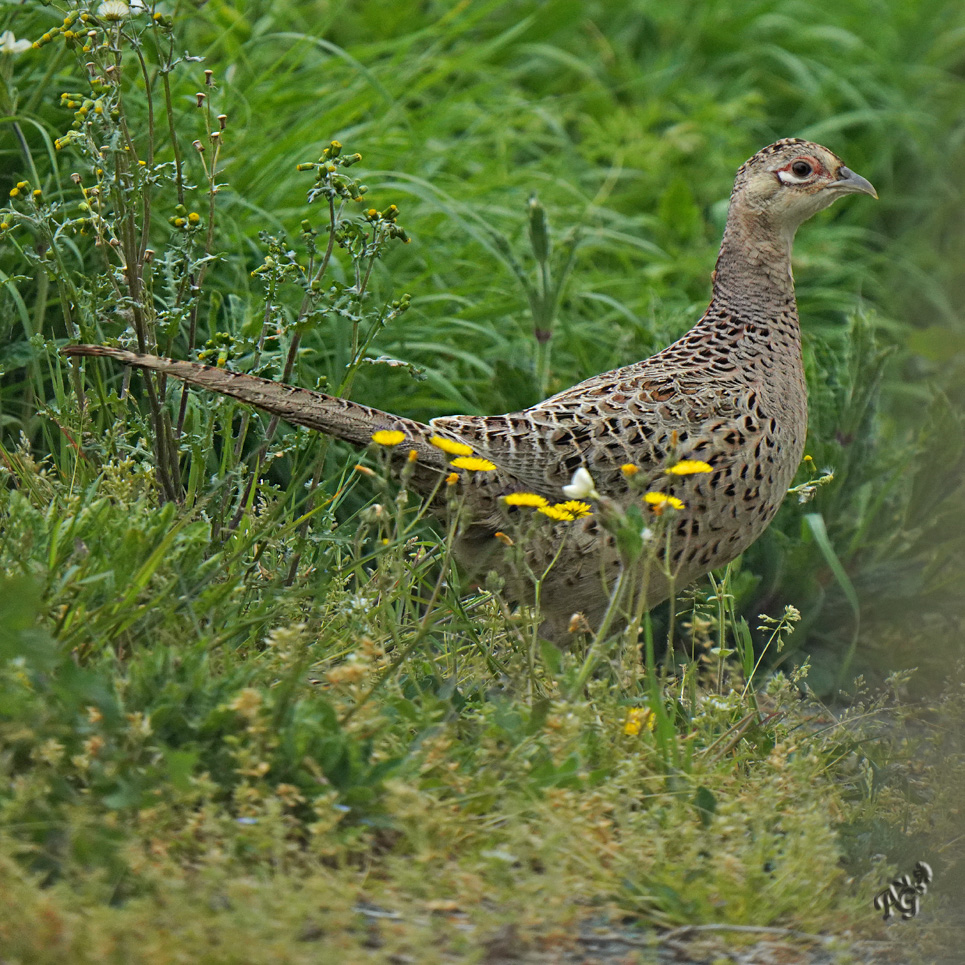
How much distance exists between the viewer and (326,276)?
15.7ft

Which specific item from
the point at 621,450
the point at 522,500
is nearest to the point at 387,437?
the point at 522,500

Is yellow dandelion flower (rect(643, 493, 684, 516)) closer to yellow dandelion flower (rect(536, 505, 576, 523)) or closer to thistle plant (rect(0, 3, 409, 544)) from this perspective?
yellow dandelion flower (rect(536, 505, 576, 523))

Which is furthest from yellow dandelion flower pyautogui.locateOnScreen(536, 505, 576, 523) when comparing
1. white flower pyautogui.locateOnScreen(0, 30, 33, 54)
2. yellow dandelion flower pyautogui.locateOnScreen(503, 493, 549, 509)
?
white flower pyautogui.locateOnScreen(0, 30, 33, 54)

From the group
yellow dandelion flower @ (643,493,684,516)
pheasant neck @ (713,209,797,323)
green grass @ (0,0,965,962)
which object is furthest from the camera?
pheasant neck @ (713,209,797,323)

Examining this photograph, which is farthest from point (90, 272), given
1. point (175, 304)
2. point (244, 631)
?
point (244, 631)

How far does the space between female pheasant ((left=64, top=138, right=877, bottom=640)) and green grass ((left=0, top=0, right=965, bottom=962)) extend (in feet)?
0.43

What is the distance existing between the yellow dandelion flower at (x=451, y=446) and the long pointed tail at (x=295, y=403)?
89 millimetres

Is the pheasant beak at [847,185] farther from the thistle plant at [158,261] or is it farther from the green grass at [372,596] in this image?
the thistle plant at [158,261]

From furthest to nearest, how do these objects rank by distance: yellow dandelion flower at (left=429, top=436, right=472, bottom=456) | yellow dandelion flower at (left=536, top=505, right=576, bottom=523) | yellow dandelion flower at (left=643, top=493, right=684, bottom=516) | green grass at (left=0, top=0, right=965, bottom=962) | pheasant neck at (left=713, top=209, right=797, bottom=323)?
pheasant neck at (left=713, top=209, right=797, bottom=323) → yellow dandelion flower at (left=429, top=436, right=472, bottom=456) → yellow dandelion flower at (left=536, top=505, right=576, bottom=523) → yellow dandelion flower at (left=643, top=493, right=684, bottom=516) → green grass at (left=0, top=0, right=965, bottom=962)

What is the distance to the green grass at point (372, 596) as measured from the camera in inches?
92.6

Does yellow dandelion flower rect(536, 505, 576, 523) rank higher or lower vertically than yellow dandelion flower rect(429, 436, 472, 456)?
lower

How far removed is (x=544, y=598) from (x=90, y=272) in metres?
1.91

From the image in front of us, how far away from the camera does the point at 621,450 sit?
356 cm

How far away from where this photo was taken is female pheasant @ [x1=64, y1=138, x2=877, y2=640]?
3508mm
